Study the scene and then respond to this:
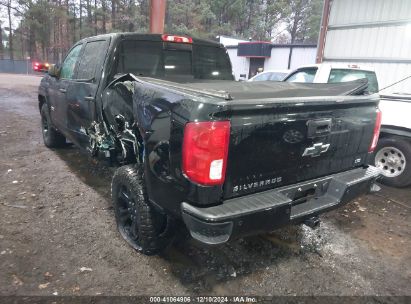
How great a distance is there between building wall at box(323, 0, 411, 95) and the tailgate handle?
6.80 m

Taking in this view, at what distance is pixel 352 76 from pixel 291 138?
431 cm

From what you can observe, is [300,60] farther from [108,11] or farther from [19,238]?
[108,11]

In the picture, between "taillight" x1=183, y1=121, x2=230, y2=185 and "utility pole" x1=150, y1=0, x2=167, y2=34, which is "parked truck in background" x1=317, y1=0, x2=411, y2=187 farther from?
"taillight" x1=183, y1=121, x2=230, y2=185

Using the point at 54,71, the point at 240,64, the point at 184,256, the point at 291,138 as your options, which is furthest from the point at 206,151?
the point at 240,64

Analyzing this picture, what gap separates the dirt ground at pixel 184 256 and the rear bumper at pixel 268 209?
2.11ft

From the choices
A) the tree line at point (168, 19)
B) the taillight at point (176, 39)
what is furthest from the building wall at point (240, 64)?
the taillight at point (176, 39)

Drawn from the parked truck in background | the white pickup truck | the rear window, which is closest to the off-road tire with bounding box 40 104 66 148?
the rear window

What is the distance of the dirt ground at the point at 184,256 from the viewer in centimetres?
257

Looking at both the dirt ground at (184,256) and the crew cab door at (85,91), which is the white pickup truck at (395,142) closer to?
the dirt ground at (184,256)

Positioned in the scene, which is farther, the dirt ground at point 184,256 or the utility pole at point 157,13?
the utility pole at point 157,13

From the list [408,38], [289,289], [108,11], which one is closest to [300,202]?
[289,289]

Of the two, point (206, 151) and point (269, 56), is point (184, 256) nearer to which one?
point (206, 151)

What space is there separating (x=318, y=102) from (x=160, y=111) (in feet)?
3.79

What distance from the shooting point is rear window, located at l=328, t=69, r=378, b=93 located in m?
5.92
